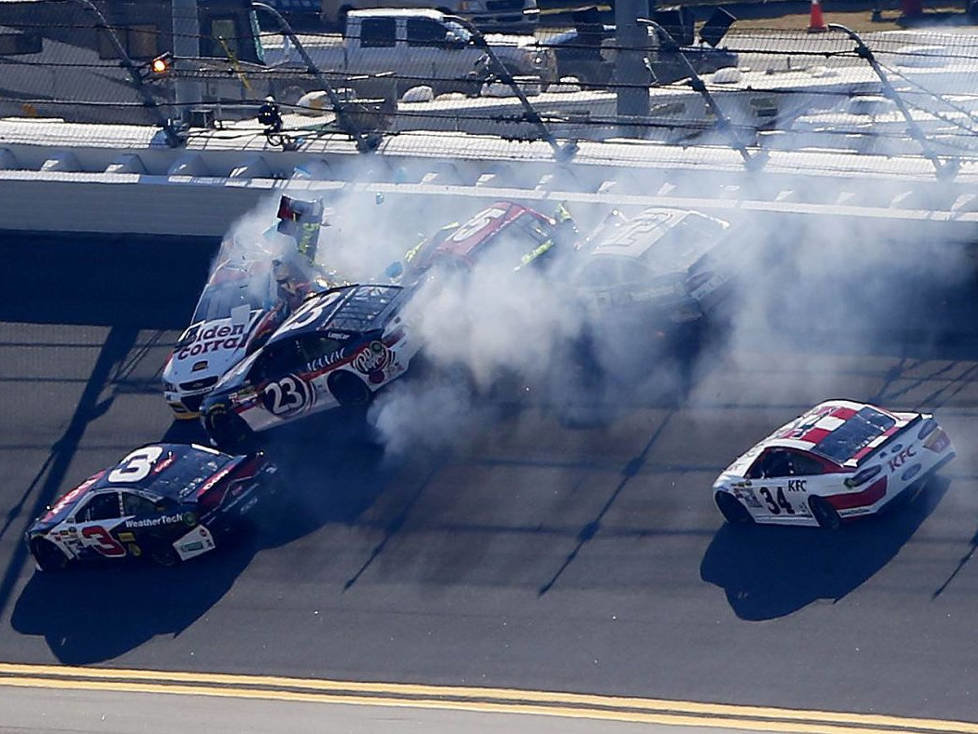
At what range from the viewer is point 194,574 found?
51.1 feet

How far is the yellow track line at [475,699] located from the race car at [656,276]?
19.4ft

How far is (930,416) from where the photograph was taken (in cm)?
1545

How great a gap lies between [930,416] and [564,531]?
3630mm

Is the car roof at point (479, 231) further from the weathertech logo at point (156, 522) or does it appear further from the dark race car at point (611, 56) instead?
the weathertech logo at point (156, 522)

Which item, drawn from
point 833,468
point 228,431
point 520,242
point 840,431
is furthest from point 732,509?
point 228,431

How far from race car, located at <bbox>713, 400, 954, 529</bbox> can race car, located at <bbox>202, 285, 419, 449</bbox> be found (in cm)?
421

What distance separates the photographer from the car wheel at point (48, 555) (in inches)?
626

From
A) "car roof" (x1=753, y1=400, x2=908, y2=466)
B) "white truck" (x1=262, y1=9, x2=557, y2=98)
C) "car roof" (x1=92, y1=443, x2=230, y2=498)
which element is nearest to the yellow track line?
"car roof" (x1=92, y1=443, x2=230, y2=498)

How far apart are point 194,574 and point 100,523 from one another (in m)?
1.04

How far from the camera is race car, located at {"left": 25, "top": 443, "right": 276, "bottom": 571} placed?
→ 50.9ft

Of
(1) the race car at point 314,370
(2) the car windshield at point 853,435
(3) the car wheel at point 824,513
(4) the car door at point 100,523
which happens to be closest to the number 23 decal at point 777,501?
(3) the car wheel at point 824,513

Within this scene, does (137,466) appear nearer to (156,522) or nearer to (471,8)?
(156,522)

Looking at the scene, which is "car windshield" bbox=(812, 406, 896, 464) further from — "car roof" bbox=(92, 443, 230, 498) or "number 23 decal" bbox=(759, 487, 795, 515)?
"car roof" bbox=(92, 443, 230, 498)

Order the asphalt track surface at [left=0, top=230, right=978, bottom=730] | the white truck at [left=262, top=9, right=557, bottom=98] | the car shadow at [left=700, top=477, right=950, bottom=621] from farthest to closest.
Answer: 1. the white truck at [left=262, top=9, right=557, bottom=98]
2. the car shadow at [left=700, top=477, right=950, bottom=621]
3. the asphalt track surface at [left=0, top=230, right=978, bottom=730]
